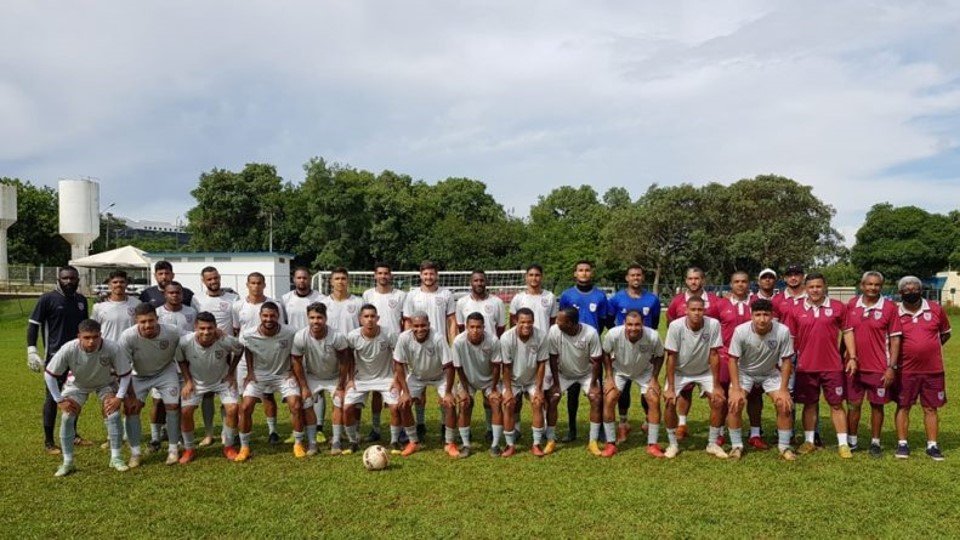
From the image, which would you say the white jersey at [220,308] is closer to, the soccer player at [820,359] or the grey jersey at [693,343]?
the grey jersey at [693,343]

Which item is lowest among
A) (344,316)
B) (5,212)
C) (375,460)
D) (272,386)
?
(375,460)

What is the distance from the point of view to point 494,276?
47.2 metres

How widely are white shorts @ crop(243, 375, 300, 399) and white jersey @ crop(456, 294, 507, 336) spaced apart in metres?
2.15

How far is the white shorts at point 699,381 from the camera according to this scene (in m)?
7.58

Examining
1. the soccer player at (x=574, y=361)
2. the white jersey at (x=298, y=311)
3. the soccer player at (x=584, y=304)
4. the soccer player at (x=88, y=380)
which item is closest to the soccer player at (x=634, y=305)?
the soccer player at (x=584, y=304)

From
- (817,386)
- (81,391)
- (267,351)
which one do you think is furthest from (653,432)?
(81,391)

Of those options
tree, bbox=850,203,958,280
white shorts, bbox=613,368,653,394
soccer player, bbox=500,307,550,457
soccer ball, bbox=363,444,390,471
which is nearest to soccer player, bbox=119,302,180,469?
soccer ball, bbox=363,444,390,471

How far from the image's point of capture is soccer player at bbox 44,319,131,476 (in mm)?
6965

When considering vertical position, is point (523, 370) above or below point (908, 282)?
below

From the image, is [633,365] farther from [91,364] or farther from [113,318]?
[113,318]

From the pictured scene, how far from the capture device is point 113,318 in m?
8.01

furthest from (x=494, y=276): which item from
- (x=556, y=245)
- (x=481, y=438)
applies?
(x=481, y=438)

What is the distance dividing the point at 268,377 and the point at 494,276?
39689mm

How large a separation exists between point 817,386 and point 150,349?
717 cm
